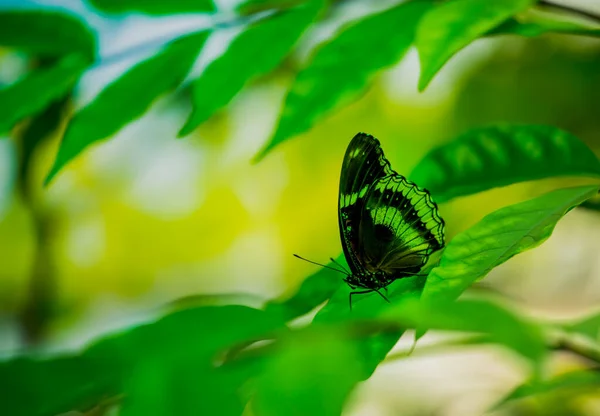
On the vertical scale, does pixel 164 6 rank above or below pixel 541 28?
above

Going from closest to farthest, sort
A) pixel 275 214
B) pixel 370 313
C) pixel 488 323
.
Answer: pixel 488 323
pixel 370 313
pixel 275 214

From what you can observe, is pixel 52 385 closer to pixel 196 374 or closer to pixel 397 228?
pixel 196 374

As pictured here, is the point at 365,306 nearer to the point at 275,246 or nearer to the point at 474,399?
the point at 474,399

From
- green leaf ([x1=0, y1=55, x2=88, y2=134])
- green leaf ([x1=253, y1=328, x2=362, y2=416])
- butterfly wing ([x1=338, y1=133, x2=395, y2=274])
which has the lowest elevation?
green leaf ([x1=253, y1=328, x2=362, y2=416])

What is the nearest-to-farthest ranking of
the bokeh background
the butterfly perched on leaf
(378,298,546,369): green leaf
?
(378,298,546,369): green leaf, the butterfly perched on leaf, the bokeh background

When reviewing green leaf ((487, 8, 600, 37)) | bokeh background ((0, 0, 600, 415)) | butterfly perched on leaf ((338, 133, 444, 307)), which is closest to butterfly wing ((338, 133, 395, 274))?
butterfly perched on leaf ((338, 133, 444, 307))

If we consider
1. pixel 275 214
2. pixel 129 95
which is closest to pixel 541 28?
pixel 129 95

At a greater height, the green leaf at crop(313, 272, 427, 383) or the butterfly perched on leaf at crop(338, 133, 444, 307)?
the butterfly perched on leaf at crop(338, 133, 444, 307)

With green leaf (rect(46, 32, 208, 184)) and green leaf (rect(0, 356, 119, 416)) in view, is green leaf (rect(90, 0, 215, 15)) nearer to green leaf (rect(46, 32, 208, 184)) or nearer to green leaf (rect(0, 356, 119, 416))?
green leaf (rect(46, 32, 208, 184))

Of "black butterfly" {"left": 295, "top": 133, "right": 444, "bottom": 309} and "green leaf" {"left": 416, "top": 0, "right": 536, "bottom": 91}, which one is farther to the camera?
"black butterfly" {"left": 295, "top": 133, "right": 444, "bottom": 309}
